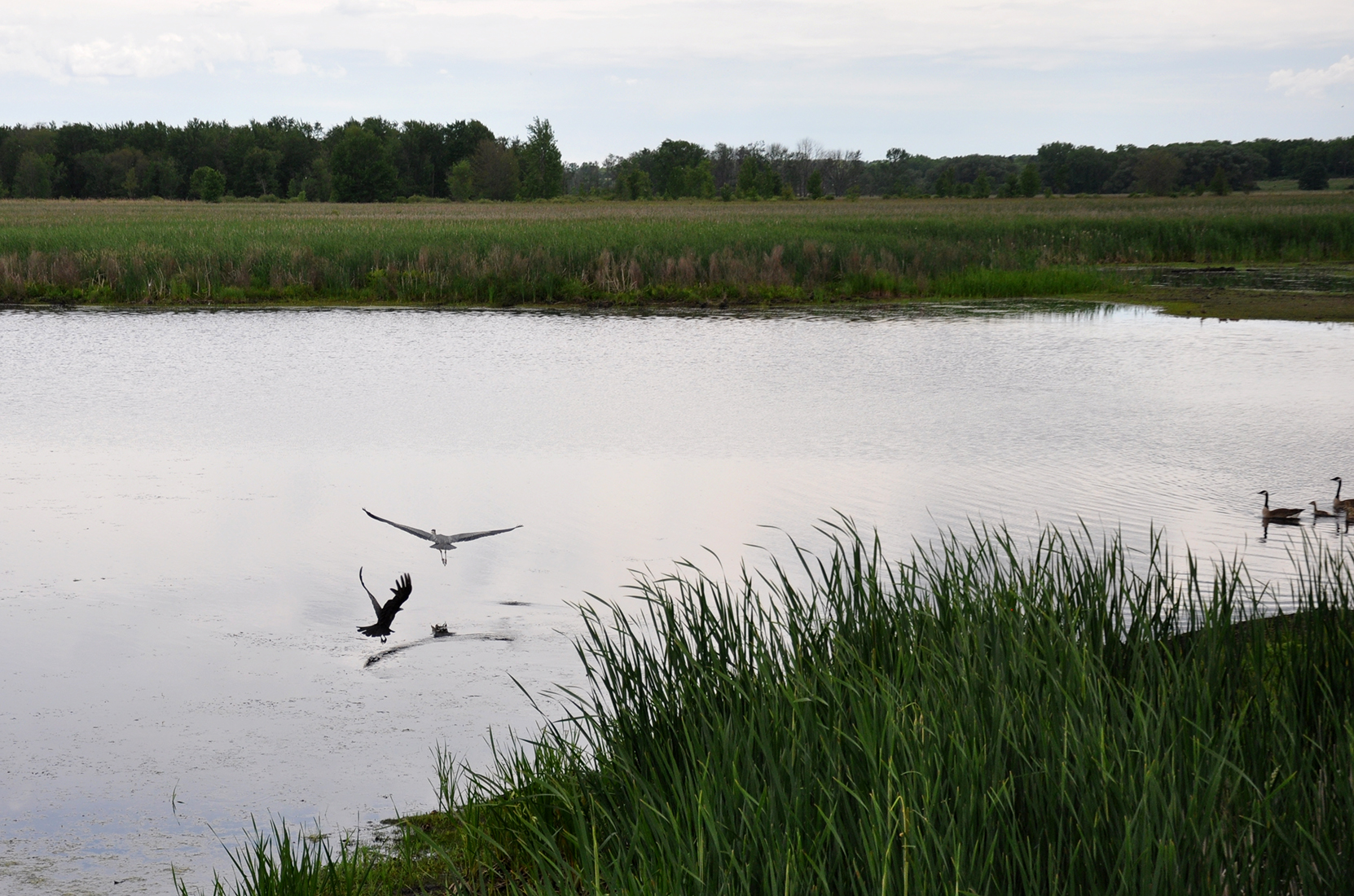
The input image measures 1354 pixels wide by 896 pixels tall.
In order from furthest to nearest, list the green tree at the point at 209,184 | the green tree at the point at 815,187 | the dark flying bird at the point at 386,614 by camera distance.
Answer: the green tree at the point at 209,184 < the green tree at the point at 815,187 < the dark flying bird at the point at 386,614

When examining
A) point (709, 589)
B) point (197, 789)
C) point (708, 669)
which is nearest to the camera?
→ point (708, 669)

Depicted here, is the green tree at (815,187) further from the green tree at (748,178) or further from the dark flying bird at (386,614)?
the dark flying bird at (386,614)

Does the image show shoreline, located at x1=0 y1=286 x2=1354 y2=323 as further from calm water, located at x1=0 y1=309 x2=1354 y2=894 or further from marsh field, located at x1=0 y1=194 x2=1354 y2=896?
calm water, located at x1=0 y1=309 x2=1354 y2=894

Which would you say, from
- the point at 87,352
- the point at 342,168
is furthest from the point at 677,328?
the point at 342,168

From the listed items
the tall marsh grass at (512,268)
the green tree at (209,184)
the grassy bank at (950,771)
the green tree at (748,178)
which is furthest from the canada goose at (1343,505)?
the green tree at (209,184)

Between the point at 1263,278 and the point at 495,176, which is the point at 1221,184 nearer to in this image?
the point at 1263,278

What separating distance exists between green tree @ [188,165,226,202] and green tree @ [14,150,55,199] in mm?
13426

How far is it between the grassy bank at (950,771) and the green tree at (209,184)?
95.0 m

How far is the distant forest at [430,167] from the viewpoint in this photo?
95125 millimetres

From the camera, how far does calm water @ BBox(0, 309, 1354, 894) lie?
4.41m

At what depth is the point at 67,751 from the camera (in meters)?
4.39

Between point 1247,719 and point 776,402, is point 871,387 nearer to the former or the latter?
point 776,402

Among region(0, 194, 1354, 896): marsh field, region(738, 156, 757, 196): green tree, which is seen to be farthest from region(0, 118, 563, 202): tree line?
region(0, 194, 1354, 896): marsh field

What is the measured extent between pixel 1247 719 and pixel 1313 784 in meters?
0.43
